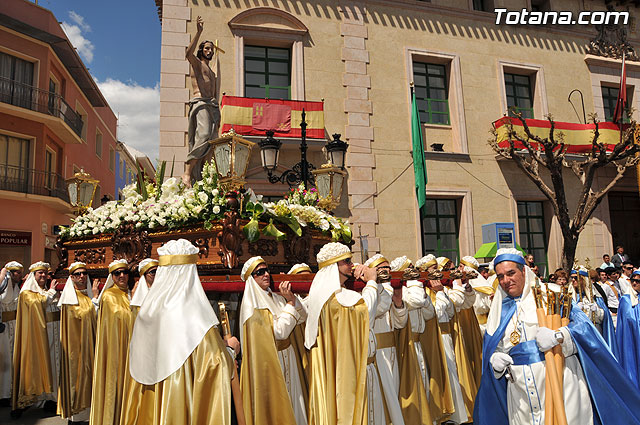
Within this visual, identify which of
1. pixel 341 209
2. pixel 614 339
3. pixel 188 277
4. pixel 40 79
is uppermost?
pixel 40 79

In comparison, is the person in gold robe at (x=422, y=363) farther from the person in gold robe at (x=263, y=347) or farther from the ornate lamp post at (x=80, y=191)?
the ornate lamp post at (x=80, y=191)

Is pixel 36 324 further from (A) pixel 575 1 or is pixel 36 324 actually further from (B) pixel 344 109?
(A) pixel 575 1

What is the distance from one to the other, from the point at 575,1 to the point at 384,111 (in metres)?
9.89

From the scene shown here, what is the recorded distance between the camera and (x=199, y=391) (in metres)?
3.37

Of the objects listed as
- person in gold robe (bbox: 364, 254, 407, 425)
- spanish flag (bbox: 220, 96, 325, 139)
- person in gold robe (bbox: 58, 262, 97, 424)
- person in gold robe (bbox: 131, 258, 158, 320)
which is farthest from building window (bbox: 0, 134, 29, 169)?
person in gold robe (bbox: 364, 254, 407, 425)

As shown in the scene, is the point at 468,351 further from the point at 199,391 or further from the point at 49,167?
the point at 49,167

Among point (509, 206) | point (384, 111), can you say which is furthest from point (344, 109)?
point (509, 206)

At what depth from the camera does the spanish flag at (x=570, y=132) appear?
16.7 meters

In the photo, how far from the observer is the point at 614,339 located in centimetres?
699

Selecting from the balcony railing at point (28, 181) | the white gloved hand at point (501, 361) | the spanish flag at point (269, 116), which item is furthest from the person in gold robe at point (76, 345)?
the balcony railing at point (28, 181)

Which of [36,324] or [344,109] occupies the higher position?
[344,109]

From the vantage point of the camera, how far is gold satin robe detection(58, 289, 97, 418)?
21.8 feet

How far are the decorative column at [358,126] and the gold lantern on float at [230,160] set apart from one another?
9.07m

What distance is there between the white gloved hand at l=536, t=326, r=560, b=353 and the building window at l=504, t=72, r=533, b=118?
15.8 metres
